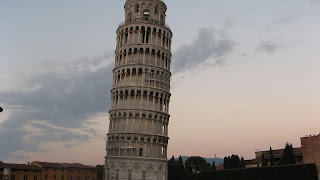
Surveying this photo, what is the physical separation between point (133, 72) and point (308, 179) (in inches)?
1081

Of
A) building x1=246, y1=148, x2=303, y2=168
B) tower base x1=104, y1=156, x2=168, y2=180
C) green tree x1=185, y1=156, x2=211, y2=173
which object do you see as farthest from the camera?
green tree x1=185, y1=156, x2=211, y2=173

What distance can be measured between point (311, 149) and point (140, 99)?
24195 mm

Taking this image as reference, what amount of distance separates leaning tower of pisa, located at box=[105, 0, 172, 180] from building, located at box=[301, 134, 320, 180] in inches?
821

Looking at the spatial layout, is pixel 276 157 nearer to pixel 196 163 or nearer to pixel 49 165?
pixel 196 163

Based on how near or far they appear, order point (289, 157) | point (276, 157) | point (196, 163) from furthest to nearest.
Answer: point (196, 163) < point (276, 157) < point (289, 157)

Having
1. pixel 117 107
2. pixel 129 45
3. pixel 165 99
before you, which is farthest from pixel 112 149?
pixel 129 45

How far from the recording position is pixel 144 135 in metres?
47.0

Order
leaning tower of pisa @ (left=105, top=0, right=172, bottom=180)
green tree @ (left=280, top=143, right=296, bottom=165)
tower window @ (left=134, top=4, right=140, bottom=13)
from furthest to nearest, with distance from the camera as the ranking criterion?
tower window @ (left=134, top=4, right=140, bottom=13) → green tree @ (left=280, top=143, right=296, bottom=165) → leaning tower of pisa @ (left=105, top=0, right=172, bottom=180)

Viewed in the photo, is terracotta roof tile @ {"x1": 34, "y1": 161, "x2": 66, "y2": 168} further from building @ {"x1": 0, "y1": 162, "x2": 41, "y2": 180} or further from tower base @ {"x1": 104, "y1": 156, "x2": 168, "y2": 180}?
tower base @ {"x1": 104, "y1": 156, "x2": 168, "y2": 180}

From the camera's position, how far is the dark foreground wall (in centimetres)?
3300

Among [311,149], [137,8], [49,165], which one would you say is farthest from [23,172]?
[311,149]

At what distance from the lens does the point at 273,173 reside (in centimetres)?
3909

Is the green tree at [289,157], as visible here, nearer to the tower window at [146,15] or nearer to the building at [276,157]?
the building at [276,157]

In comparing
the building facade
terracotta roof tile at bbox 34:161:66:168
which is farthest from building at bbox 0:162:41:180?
terracotta roof tile at bbox 34:161:66:168
